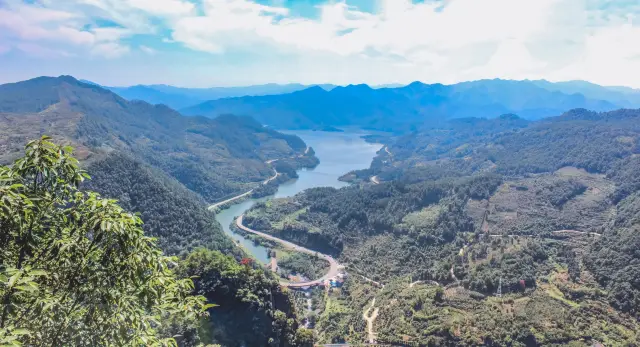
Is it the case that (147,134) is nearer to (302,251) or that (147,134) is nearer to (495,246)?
(302,251)

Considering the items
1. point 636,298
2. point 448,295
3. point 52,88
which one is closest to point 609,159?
point 636,298

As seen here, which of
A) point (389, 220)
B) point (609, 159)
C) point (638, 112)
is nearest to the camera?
point (389, 220)

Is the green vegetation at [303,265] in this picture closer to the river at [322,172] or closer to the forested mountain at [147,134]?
the river at [322,172]

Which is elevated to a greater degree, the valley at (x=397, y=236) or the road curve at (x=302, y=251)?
the valley at (x=397, y=236)

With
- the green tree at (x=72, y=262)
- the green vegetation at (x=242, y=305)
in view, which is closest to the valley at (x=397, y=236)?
the green vegetation at (x=242, y=305)

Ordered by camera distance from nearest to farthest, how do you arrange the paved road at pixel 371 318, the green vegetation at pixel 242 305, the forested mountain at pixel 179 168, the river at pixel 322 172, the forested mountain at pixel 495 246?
the green vegetation at pixel 242 305 < the forested mountain at pixel 179 168 < the forested mountain at pixel 495 246 < the paved road at pixel 371 318 < the river at pixel 322 172

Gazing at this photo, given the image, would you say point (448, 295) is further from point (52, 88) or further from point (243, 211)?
point (52, 88)
